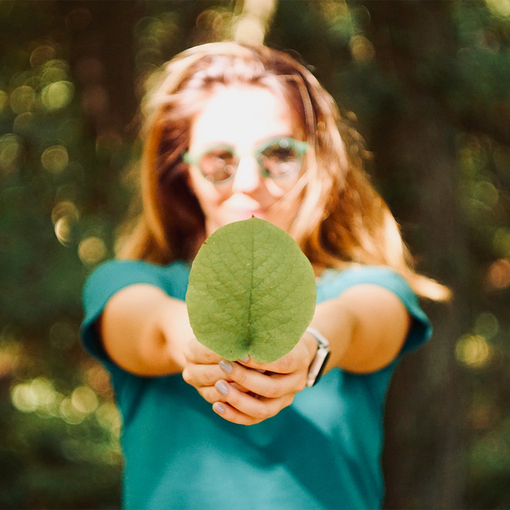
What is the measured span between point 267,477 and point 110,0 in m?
2.38

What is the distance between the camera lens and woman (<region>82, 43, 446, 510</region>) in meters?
0.91

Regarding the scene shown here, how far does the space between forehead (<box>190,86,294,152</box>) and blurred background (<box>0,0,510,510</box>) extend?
81 cm

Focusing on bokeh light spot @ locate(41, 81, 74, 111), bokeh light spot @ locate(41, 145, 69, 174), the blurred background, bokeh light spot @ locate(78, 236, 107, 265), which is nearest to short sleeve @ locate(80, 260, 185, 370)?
the blurred background

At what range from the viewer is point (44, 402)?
260cm

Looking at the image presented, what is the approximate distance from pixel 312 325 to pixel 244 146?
360mm

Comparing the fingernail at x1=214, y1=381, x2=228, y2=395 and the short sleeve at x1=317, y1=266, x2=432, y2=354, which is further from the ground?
the fingernail at x1=214, y1=381, x2=228, y2=395

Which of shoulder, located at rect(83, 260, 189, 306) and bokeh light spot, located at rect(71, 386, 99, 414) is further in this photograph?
bokeh light spot, located at rect(71, 386, 99, 414)

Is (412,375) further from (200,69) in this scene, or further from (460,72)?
(200,69)

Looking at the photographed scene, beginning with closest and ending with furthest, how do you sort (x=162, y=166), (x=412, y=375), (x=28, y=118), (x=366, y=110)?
(x=162, y=166)
(x=366, y=110)
(x=412, y=375)
(x=28, y=118)

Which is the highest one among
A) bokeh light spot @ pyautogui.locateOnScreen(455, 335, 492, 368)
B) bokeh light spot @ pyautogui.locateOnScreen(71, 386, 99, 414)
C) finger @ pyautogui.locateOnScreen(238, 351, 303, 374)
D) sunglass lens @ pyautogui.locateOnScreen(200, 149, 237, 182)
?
finger @ pyautogui.locateOnScreen(238, 351, 303, 374)

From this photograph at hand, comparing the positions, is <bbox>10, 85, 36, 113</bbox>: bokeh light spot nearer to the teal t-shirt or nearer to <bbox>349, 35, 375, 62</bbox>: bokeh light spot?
<bbox>349, 35, 375, 62</bbox>: bokeh light spot

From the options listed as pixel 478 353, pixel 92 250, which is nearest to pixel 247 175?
pixel 92 250

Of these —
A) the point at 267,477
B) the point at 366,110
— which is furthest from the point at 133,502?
the point at 366,110

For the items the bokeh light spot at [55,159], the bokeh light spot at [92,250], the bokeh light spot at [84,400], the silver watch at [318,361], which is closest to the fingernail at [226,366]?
the silver watch at [318,361]
